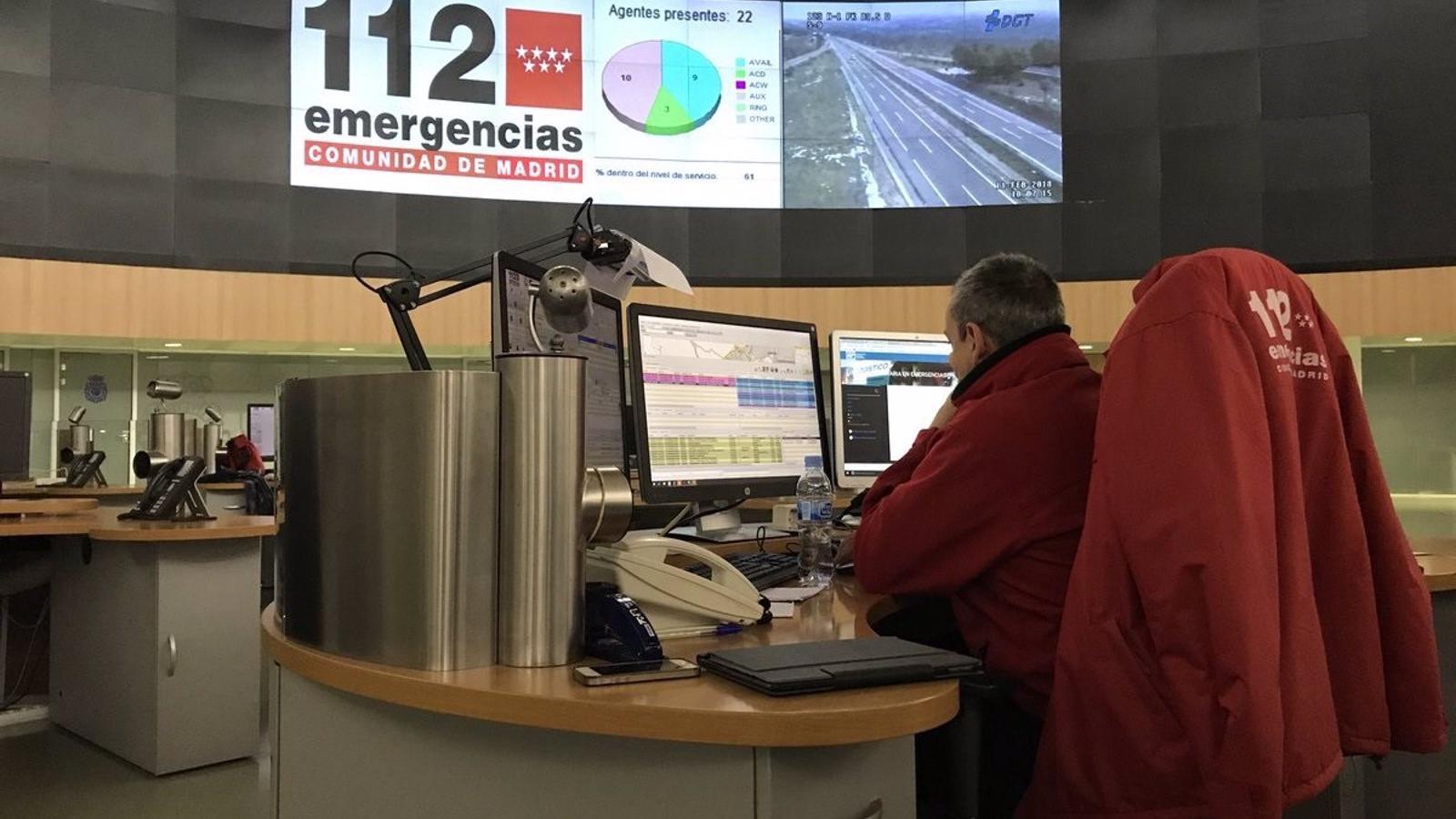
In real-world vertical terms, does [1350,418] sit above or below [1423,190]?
below

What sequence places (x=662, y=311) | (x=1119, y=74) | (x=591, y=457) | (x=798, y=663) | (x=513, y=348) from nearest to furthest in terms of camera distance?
1. (x=798, y=663)
2. (x=513, y=348)
3. (x=591, y=457)
4. (x=662, y=311)
5. (x=1119, y=74)

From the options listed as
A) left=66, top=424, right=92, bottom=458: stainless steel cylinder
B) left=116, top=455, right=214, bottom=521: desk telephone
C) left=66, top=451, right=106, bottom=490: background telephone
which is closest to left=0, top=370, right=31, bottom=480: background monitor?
left=116, top=455, right=214, bottom=521: desk telephone

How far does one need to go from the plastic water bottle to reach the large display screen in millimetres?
5580

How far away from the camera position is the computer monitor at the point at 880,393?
2709mm

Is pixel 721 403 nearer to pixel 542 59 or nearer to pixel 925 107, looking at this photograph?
pixel 542 59

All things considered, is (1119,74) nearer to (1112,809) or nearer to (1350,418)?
(1350,418)

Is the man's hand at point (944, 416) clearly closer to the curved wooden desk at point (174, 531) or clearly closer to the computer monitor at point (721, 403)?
the computer monitor at point (721, 403)

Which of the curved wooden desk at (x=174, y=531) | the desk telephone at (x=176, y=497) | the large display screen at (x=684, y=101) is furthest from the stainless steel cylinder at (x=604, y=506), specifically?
the large display screen at (x=684, y=101)

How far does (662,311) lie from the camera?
6.71 ft

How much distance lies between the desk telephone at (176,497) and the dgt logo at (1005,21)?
641 cm

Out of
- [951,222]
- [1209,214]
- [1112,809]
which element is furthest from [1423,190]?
[1112,809]

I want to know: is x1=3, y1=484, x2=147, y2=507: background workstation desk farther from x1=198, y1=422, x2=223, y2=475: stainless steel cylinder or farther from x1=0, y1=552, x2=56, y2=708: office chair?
x1=198, y1=422, x2=223, y2=475: stainless steel cylinder

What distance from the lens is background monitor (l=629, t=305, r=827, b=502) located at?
1.99m

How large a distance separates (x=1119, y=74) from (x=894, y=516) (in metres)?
6.94
